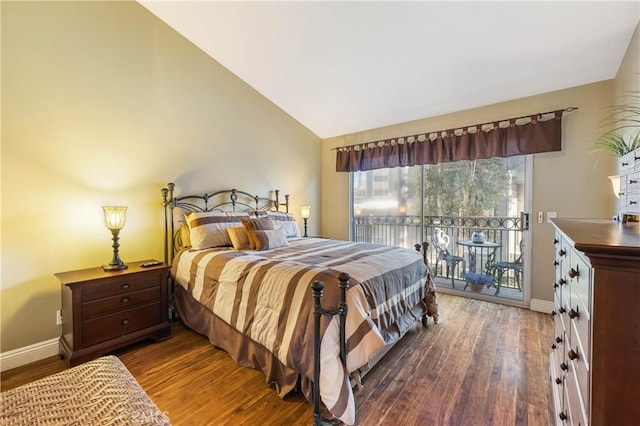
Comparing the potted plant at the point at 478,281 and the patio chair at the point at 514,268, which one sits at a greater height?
the patio chair at the point at 514,268

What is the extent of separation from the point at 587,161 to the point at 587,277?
3.02 metres

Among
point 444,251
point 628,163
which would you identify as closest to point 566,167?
point 444,251

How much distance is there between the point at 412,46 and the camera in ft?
8.96

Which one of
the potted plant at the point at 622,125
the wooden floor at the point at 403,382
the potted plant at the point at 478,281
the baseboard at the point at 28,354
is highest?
the potted plant at the point at 622,125

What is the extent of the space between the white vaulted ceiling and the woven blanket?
3065 millimetres

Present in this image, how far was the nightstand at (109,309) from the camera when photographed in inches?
80.7

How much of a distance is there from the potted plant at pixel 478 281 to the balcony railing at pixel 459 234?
Result: 0.28 ft

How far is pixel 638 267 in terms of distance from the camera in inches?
26.3

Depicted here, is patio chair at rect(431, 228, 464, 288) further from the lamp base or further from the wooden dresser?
the lamp base

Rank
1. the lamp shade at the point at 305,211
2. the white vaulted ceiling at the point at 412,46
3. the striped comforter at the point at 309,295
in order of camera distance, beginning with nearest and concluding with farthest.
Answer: the striped comforter at the point at 309,295 → the white vaulted ceiling at the point at 412,46 → the lamp shade at the point at 305,211

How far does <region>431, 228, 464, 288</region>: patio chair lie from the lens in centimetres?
394

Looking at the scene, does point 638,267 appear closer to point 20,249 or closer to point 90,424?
point 90,424

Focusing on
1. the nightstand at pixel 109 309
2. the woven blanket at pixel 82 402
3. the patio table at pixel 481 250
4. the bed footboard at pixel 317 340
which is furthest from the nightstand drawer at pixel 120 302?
the patio table at pixel 481 250

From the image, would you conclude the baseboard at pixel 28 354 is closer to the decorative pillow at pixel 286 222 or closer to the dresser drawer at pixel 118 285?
the dresser drawer at pixel 118 285
